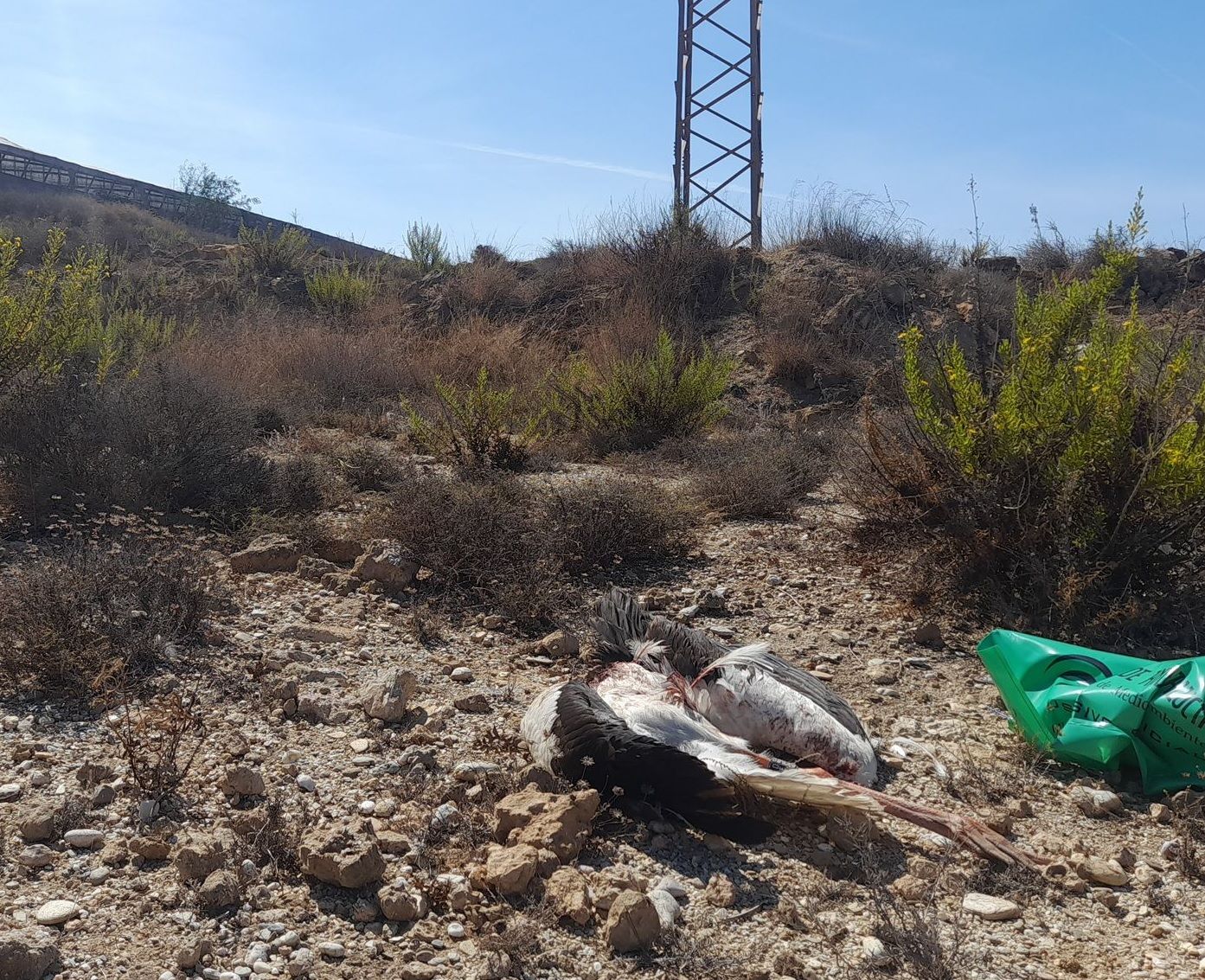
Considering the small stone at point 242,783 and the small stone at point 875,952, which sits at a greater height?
the small stone at point 242,783

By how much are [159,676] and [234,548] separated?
5.75 feet

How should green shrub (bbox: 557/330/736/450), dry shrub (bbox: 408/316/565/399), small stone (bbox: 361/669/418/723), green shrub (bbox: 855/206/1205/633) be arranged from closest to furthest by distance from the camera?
small stone (bbox: 361/669/418/723), green shrub (bbox: 855/206/1205/633), green shrub (bbox: 557/330/736/450), dry shrub (bbox: 408/316/565/399)

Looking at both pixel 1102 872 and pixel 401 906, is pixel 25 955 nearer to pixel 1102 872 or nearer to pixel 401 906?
pixel 401 906

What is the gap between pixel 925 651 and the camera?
4.27m

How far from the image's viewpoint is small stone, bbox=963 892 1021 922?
242cm

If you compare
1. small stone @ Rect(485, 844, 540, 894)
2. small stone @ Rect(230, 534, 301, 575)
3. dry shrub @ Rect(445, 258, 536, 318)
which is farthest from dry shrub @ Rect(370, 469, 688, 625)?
dry shrub @ Rect(445, 258, 536, 318)

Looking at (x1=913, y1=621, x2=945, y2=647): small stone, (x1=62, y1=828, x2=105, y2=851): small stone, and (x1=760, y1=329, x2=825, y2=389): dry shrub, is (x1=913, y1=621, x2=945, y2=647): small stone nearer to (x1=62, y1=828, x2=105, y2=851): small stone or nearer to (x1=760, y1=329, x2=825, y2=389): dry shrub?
(x1=62, y1=828, x2=105, y2=851): small stone

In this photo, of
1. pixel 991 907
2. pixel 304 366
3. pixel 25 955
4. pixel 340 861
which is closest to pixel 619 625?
pixel 340 861

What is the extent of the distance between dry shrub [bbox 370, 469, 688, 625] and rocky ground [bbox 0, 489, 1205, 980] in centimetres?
82

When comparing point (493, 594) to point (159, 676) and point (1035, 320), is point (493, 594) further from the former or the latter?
point (1035, 320)

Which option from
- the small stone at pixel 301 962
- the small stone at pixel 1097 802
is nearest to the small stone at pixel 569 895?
the small stone at pixel 301 962

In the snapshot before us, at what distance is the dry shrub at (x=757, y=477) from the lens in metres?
6.35

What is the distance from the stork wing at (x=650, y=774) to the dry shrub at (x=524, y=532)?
1562 millimetres

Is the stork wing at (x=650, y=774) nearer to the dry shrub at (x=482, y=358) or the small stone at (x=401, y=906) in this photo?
the small stone at (x=401, y=906)
